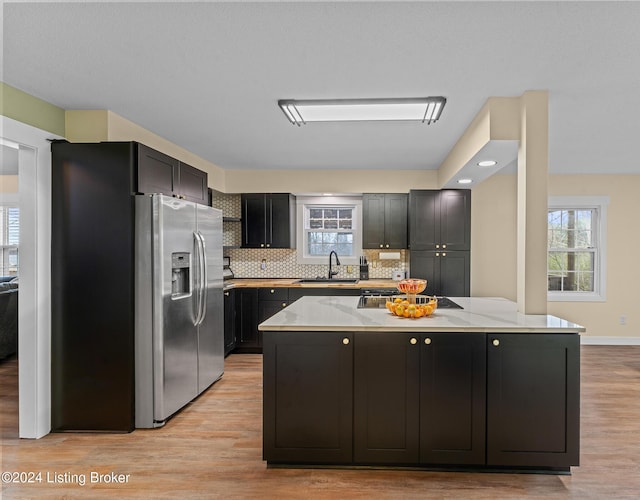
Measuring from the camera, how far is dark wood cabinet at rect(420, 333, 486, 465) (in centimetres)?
260

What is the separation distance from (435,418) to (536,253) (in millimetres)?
1326

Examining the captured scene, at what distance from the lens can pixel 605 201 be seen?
6.27 meters

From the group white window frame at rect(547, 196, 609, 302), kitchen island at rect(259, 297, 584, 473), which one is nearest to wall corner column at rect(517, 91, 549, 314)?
kitchen island at rect(259, 297, 584, 473)

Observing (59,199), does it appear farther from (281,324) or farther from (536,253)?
(536,253)

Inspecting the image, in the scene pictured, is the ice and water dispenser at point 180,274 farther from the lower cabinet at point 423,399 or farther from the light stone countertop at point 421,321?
the lower cabinet at point 423,399

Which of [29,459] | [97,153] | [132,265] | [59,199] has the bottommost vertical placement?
[29,459]

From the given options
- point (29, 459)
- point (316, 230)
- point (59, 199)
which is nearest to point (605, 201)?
point (316, 230)

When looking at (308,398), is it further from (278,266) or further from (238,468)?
(278,266)

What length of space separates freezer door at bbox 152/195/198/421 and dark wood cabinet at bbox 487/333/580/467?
7.65ft

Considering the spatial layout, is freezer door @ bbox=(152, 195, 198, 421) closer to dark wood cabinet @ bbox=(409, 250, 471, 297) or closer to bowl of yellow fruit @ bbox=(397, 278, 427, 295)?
bowl of yellow fruit @ bbox=(397, 278, 427, 295)

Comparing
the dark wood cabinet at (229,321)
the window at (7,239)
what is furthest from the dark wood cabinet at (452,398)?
the window at (7,239)

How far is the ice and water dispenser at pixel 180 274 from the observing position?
3.52 m

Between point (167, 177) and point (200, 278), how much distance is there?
917 mm

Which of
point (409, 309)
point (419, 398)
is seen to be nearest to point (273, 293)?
point (409, 309)
